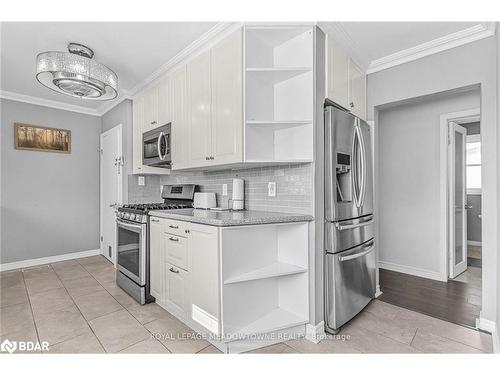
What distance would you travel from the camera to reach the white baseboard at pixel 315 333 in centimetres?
191

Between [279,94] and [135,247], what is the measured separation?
80.4 inches

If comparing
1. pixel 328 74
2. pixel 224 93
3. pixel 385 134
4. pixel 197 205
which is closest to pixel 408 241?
pixel 385 134

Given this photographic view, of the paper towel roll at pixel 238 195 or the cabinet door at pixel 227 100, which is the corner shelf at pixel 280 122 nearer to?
the cabinet door at pixel 227 100

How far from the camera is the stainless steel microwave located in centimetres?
291

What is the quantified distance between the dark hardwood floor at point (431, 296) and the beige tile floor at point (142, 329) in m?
0.16

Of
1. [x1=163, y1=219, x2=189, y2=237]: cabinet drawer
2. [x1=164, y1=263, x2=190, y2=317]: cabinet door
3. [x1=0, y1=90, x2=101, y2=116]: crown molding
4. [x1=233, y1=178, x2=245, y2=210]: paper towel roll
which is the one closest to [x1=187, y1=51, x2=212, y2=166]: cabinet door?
[x1=233, y1=178, x2=245, y2=210]: paper towel roll

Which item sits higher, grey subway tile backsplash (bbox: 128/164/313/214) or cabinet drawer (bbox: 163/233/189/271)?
grey subway tile backsplash (bbox: 128/164/313/214)

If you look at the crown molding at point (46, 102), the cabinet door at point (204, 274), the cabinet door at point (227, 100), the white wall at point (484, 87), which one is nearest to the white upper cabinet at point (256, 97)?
the cabinet door at point (227, 100)

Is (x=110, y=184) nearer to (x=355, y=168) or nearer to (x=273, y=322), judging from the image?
(x=273, y=322)

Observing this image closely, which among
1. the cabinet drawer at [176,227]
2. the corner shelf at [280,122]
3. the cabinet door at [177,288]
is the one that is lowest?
the cabinet door at [177,288]

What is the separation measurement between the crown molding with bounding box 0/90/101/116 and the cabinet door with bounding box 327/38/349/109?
4029 mm

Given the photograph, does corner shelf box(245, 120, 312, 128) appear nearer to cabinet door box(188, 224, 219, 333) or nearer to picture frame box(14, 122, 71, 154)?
cabinet door box(188, 224, 219, 333)

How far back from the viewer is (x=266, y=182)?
7.73ft
